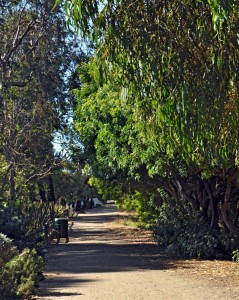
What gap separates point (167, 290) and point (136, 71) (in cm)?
727

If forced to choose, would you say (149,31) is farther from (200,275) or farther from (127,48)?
(200,275)

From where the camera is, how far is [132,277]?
738 inches

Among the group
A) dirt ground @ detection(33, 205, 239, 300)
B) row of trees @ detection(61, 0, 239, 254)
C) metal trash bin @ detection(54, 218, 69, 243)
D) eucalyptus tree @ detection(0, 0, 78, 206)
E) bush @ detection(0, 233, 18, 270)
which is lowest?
dirt ground @ detection(33, 205, 239, 300)

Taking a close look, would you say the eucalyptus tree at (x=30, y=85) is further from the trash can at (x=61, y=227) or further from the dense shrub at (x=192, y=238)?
the dense shrub at (x=192, y=238)

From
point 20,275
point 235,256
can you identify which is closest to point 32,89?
point 235,256

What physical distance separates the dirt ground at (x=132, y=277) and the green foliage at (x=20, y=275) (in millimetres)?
367

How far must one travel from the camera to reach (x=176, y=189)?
29500mm

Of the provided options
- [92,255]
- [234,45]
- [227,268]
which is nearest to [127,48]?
[234,45]

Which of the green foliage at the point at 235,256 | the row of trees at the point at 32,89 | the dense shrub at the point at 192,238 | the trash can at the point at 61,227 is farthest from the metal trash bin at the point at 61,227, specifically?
the green foliage at the point at 235,256

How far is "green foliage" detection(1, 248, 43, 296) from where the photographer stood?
568 inches

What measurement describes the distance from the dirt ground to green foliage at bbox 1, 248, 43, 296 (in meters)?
0.37

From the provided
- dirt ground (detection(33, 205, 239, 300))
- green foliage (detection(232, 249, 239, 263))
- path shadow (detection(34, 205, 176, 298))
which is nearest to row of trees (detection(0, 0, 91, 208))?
path shadow (detection(34, 205, 176, 298))

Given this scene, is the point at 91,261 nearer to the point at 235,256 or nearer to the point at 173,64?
the point at 235,256

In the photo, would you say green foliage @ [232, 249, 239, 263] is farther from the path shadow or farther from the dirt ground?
the path shadow
